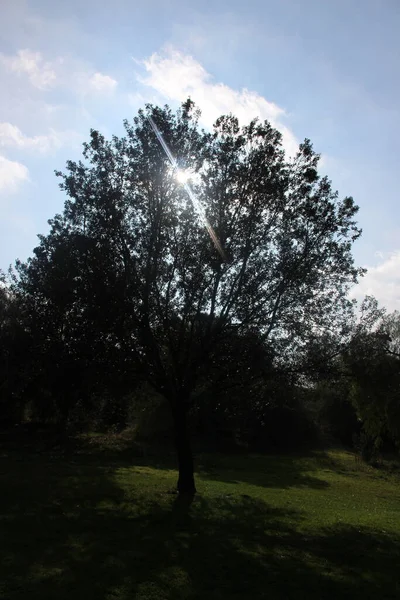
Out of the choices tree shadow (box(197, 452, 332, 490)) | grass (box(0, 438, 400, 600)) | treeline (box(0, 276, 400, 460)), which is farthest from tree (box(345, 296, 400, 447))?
tree shadow (box(197, 452, 332, 490))

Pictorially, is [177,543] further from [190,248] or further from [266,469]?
[266,469]

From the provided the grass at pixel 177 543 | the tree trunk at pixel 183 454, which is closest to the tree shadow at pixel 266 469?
the grass at pixel 177 543

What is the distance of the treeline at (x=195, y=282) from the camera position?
1806 centimetres

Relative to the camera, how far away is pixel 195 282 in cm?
1847

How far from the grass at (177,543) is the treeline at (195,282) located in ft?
13.4

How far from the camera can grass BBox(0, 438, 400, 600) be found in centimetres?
830

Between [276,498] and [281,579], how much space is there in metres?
14.5

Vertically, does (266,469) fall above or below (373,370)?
below

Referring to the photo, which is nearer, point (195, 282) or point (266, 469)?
point (195, 282)

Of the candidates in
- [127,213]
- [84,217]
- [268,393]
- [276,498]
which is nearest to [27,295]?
[84,217]

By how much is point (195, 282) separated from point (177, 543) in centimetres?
952

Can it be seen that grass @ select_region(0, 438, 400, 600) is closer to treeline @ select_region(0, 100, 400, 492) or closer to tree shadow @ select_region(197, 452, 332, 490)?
treeline @ select_region(0, 100, 400, 492)

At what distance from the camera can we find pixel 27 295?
20.3m

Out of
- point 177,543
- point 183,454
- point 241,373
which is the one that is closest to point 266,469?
point 183,454
